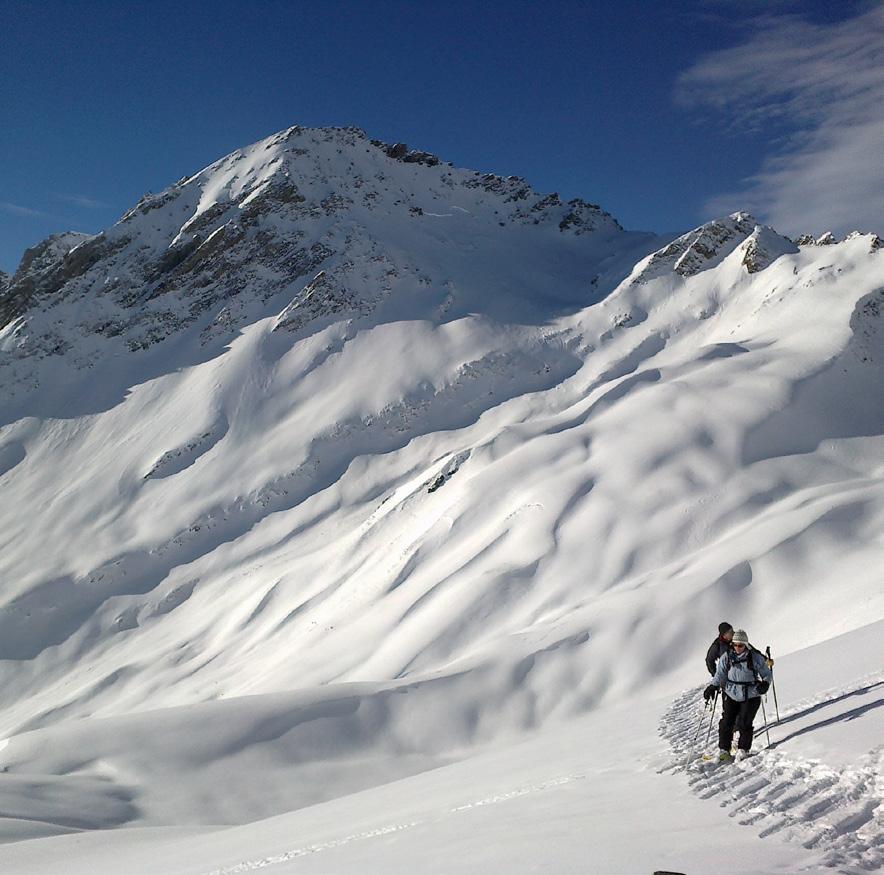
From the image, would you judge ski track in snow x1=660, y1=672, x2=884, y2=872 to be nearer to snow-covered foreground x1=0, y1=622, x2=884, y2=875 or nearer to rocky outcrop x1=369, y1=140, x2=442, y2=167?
snow-covered foreground x1=0, y1=622, x2=884, y2=875

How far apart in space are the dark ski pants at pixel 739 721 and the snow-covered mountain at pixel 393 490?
0.69 meters

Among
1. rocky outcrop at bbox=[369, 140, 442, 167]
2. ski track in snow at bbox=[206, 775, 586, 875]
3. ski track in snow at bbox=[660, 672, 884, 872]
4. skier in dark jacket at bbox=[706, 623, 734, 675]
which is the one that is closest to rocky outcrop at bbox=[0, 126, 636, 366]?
rocky outcrop at bbox=[369, 140, 442, 167]

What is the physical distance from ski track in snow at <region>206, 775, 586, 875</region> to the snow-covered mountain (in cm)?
40

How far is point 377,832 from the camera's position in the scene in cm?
927

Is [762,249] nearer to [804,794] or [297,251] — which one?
[297,251]

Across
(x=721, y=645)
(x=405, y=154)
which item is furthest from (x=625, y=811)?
(x=405, y=154)

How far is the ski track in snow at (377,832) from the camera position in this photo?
9180mm

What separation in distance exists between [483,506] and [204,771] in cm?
1919

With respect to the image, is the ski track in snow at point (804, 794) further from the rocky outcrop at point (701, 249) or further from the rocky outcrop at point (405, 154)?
the rocky outcrop at point (405, 154)

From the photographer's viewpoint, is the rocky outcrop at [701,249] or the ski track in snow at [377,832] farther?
the rocky outcrop at [701,249]

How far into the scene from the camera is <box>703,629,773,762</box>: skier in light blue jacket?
8.22 metres

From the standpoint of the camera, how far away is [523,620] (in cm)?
2877

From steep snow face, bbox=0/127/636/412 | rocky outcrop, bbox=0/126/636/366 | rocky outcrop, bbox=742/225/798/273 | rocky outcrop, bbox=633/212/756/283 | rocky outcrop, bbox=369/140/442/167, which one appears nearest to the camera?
rocky outcrop, bbox=742/225/798/273

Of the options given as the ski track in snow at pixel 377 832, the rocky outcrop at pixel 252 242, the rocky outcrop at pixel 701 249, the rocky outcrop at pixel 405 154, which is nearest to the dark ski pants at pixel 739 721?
the ski track in snow at pixel 377 832
